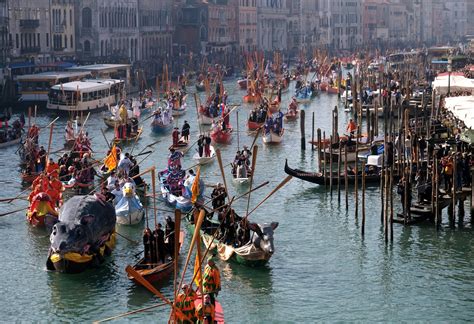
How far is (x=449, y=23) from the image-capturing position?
186 m

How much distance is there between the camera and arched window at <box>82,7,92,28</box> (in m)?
87.3

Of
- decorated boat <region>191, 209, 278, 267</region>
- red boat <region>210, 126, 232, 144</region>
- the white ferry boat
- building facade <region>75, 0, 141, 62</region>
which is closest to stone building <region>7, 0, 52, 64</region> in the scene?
building facade <region>75, 0, 141, 62</region>

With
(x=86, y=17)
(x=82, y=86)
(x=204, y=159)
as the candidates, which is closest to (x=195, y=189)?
(x=204, y=159)

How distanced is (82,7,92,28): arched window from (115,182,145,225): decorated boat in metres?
58.6

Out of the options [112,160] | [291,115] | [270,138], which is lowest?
[270,138]

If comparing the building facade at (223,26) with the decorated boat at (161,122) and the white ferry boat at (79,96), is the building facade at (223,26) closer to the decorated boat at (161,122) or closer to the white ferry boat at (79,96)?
the white ferry boat at (79,96)

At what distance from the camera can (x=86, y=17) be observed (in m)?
87.6

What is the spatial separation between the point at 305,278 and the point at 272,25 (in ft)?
354

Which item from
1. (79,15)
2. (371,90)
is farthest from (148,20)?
(371,90)

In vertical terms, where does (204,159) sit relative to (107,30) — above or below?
below

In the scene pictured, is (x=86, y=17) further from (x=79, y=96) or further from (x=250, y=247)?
(x=250, y=247)

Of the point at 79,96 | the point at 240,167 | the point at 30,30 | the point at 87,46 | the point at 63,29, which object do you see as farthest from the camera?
the point at 87,46

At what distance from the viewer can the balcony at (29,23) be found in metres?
74.5

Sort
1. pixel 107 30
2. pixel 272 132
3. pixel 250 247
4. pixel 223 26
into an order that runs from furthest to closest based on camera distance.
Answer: pixel 223 26 < pixel 107 30 < pixel 272 132 < pixel 250 247
